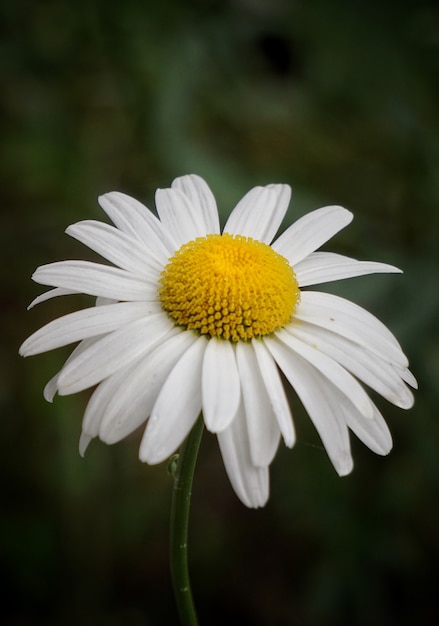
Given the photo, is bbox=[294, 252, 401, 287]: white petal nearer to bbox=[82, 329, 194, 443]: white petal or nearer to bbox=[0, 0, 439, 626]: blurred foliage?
bbox=[82, 329, 194, 443]: white petal

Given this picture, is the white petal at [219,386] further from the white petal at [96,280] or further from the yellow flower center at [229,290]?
the white petal at [96,280]

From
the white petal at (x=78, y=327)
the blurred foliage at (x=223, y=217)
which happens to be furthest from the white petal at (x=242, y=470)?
the blurred foliage at (x=223, y=217)

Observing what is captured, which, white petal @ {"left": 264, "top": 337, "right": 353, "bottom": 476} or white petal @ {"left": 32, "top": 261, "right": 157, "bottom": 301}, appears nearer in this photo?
white petal @ {"left": 264, "top": 337, "right": 353, "bottom": 476}

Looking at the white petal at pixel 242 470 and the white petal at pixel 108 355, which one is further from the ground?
the white petal at pixel 108 355

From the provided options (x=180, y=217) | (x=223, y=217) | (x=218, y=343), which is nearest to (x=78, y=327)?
(x=218, y=343)

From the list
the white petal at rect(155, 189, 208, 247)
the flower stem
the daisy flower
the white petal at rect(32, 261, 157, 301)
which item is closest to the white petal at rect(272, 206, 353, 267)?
the daisy flower

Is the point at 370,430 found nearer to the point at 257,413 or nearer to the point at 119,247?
the point at 257,413
